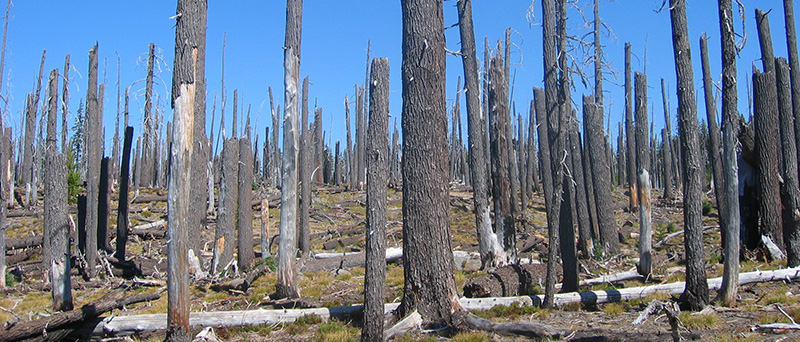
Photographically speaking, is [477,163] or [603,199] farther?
[603,199]

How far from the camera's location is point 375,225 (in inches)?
264

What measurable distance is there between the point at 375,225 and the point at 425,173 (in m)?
1.08

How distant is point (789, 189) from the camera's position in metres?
11.1

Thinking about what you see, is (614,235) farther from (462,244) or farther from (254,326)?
(254,326)

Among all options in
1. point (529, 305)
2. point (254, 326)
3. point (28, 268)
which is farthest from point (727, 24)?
point (28, 268)

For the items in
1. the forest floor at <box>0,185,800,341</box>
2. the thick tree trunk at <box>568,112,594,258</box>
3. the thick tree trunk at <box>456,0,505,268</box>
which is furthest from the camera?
the thick tree trunk at <box>568,112,594,258</box>

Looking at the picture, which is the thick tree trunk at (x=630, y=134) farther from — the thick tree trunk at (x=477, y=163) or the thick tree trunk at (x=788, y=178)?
the thick tree trunk at (x=477, y=163)

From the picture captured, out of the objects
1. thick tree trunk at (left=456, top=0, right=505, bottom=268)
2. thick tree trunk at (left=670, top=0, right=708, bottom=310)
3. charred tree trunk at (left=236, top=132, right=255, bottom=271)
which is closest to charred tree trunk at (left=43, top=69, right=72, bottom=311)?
charred tree trunk at (left=236, top=132, right=255, bottom=271)

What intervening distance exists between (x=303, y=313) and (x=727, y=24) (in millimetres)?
7216

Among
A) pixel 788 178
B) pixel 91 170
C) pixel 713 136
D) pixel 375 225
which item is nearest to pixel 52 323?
pixel 375 225

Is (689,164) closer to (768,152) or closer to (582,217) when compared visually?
(768,152)

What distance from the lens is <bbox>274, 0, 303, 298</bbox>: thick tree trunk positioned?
9.95 meters

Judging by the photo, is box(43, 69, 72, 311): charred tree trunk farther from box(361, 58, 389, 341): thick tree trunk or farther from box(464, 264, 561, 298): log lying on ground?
box(464, 264, 561, 298): log lying on ground

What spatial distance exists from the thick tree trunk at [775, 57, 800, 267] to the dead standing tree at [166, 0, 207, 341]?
1030 centimetres
